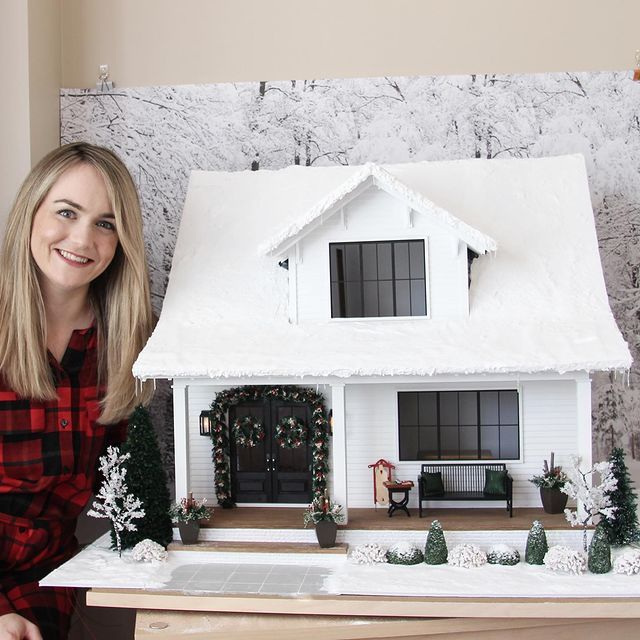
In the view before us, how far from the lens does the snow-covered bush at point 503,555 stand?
504cm

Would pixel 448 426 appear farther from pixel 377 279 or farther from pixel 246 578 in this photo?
pixel 246 578

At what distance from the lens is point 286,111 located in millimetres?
7039

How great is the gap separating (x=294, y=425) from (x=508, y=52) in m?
4.03

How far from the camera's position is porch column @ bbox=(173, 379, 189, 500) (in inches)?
223

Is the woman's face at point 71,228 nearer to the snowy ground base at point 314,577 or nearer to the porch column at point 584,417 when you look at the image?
the snowy ground base at point 314,577

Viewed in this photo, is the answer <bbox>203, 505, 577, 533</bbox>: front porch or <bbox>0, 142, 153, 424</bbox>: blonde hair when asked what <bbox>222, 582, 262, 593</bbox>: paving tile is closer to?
<bbox>203, 505, 577, 533</bbox>: front porch

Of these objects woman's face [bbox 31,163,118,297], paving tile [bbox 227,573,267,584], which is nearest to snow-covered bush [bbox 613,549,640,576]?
paving tile [bbox 227,573,267,584]

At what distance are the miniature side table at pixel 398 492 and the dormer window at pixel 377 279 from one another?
1.38 meters

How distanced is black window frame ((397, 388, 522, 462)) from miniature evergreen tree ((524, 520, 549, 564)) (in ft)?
3.57

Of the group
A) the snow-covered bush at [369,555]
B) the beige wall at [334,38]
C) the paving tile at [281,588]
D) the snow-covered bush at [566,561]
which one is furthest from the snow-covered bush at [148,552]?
the beige wall at [334,38]

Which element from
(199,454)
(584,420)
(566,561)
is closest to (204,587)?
(199,454)

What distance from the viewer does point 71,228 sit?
516 cm

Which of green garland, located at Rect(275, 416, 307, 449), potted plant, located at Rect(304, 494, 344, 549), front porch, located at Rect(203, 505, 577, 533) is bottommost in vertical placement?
front porch, located at Rect(203, 505, 577, 533)

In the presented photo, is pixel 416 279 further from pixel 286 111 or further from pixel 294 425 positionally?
pixel 286 111
